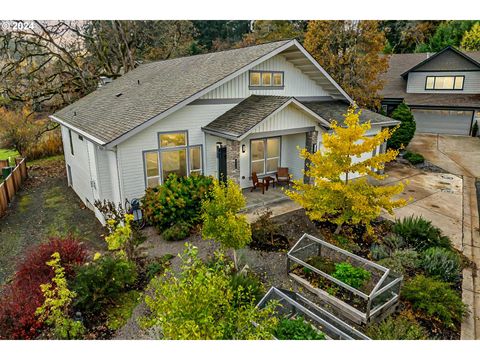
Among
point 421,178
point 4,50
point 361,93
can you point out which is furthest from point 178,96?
point 4,50

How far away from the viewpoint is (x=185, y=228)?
11.1 m

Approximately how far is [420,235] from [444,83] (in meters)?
23.7

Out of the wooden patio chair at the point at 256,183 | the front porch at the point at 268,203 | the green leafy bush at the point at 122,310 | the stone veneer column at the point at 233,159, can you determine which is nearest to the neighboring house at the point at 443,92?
the wooden patio chair at the point at 256,183

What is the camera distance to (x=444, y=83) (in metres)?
28.7

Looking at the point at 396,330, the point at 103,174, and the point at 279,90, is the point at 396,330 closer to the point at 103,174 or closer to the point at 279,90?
the point at 103,174

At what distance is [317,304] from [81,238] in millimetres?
9072

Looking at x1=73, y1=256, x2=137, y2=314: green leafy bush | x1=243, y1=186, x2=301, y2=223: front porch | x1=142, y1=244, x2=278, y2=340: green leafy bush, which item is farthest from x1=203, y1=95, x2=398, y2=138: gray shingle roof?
x1=142, y1=244, x2=278, y2=340: green leafy bush

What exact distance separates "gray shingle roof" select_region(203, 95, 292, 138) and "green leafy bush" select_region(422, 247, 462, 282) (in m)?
6.90

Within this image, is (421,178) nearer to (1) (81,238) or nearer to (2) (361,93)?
(2) (361,93)

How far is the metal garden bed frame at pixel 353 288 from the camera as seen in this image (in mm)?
7281

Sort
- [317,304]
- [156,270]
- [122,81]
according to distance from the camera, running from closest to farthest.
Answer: [317,304], [156,270], [122,81]

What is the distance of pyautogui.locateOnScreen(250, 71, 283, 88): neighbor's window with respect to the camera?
14.5m

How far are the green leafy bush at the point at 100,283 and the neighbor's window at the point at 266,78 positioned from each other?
9444 millimetres

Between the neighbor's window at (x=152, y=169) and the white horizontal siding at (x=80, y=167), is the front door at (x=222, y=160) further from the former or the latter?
the white horizontal siding at (x=80, y=167)
